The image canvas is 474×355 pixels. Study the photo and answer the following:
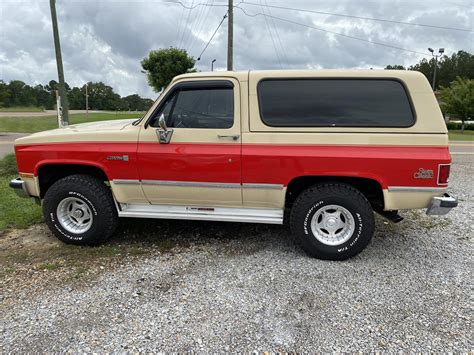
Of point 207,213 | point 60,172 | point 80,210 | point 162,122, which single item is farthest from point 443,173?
point 60,172

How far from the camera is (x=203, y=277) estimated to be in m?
3.46

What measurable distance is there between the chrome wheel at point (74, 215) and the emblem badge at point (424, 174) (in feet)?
11.6

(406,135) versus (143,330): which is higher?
(406,135)

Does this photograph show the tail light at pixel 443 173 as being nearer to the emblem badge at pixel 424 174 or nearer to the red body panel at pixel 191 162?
the emblem badge at pixel 424 174

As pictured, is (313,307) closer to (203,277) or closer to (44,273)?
(203,277)

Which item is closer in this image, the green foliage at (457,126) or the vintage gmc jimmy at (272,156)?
the vintage gmc jimmy at (272,156)

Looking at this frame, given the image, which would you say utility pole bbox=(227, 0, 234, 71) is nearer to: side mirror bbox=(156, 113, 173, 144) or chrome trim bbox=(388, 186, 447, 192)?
side mirror bbox=(156, 113, 173, 144)

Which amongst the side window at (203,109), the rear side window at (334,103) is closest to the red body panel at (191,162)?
the side window at (203,109)

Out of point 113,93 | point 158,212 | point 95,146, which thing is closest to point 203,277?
point 158,212

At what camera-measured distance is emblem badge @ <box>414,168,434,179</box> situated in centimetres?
346

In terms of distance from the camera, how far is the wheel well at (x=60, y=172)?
13.7 ft

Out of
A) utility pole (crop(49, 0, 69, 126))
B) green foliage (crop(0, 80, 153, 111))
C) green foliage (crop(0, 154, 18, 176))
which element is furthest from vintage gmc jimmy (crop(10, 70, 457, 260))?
green foliage (crop(0, 80, 153, 111))

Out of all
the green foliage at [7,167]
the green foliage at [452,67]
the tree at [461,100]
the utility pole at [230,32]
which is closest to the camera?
the green foliage at [7,167]

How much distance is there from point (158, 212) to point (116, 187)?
1.78ft
